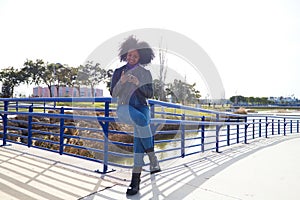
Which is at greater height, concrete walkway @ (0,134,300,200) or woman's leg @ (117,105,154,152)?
woman's leg @ (117,105,154,152)

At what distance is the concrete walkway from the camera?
209 cm

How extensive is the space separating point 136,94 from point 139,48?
44 cm

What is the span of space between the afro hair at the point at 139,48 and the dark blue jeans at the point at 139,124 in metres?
0.45

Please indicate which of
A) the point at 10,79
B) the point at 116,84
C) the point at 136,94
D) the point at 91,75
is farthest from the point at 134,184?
the point at 10,79

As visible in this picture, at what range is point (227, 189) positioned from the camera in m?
2.30

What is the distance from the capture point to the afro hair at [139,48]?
218cm

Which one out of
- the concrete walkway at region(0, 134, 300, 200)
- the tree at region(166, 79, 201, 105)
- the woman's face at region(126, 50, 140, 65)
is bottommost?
the concrete walkway at region(0, 134, 300, 200)

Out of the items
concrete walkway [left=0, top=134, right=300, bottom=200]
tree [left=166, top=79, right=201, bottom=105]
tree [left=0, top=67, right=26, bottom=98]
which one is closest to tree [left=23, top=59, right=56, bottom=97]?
tree [left=0, top=67, right=26, bottom=98]

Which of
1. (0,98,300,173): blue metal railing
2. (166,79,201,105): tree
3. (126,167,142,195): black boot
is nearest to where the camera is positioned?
(126,167,142,195): black boot

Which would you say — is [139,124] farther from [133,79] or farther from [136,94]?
[133,79]

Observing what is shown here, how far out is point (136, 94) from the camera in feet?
6.88

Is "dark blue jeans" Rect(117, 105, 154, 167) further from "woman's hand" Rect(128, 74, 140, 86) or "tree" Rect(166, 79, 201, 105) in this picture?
"tree" Rect(166, 79, 201, 105)

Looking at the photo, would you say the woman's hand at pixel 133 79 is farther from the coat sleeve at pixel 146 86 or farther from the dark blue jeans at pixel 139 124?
the dark blue jeans at pixel 139 124

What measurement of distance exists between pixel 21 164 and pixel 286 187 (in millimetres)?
3060
